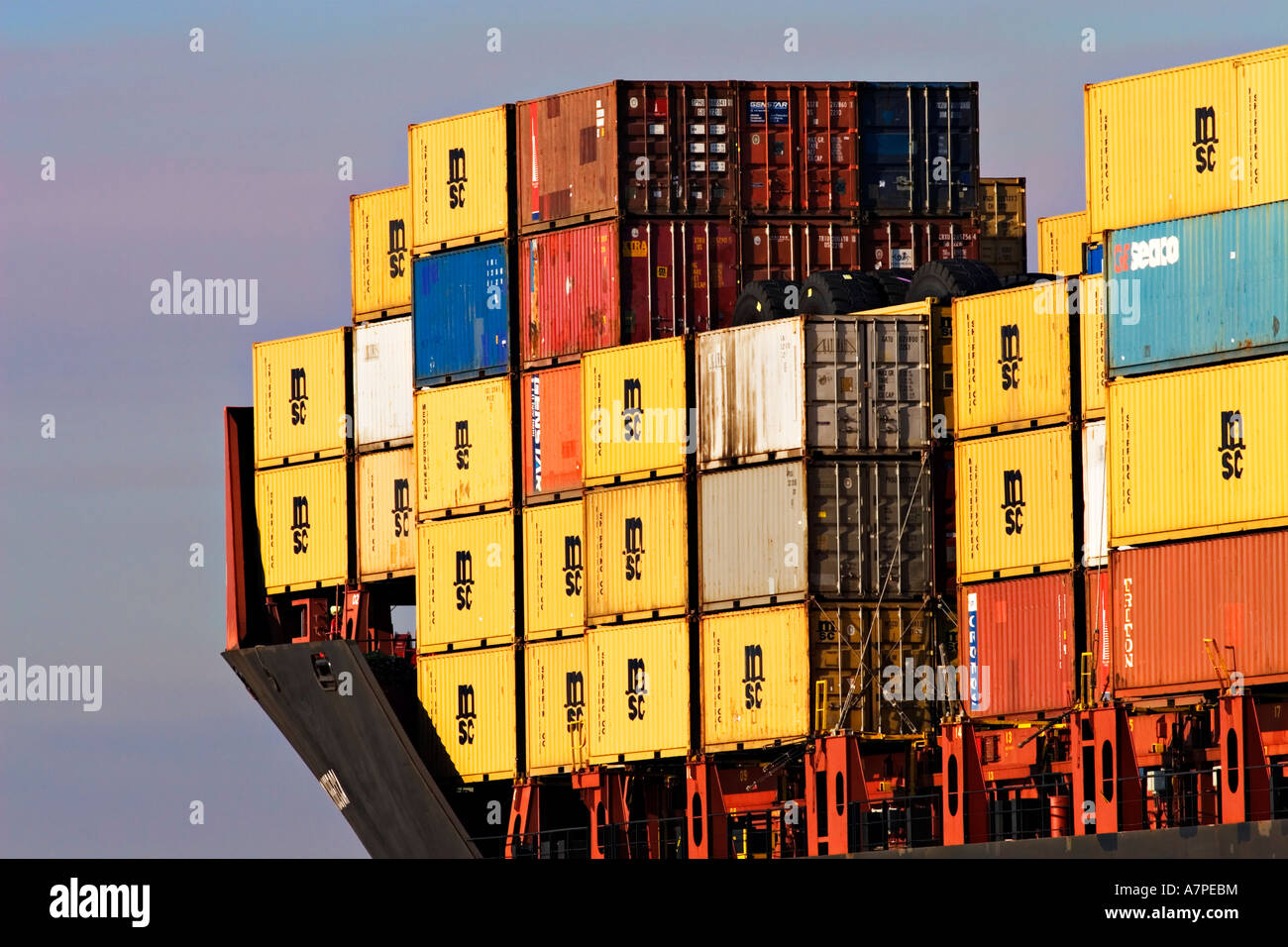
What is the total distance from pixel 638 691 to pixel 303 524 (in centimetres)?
1416

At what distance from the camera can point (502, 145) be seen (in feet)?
236

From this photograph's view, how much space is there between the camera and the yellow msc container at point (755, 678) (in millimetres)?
63125

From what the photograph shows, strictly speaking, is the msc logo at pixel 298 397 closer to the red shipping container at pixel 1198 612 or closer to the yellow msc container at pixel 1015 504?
the yellow msc container at pixel 1015 504

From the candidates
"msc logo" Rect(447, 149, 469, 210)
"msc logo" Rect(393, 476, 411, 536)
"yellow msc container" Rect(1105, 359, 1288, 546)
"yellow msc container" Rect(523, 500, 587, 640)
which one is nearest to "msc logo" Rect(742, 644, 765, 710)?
"yellow msc container" Rect(523, 500, 587, 640)

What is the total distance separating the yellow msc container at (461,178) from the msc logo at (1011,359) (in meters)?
14.1

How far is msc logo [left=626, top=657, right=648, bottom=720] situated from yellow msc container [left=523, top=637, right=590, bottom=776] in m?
1.46

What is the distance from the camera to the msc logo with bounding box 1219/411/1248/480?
54.6 m

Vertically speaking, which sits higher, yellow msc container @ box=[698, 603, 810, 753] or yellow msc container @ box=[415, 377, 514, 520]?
yellow msc container @ box=[415, 377, 514, 520]

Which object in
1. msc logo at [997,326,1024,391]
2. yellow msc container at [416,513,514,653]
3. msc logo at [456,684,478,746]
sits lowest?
msc logo at [456,684,478,746]

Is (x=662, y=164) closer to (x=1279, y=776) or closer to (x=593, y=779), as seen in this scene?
(x=593, y=779)

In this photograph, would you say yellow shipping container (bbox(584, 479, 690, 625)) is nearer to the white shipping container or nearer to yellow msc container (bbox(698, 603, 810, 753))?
yellow msc container (bbox(698, 603, 810, 753))

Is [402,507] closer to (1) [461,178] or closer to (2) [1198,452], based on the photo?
(1) [461,178]

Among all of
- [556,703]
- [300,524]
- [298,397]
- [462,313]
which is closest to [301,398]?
[298,397]
